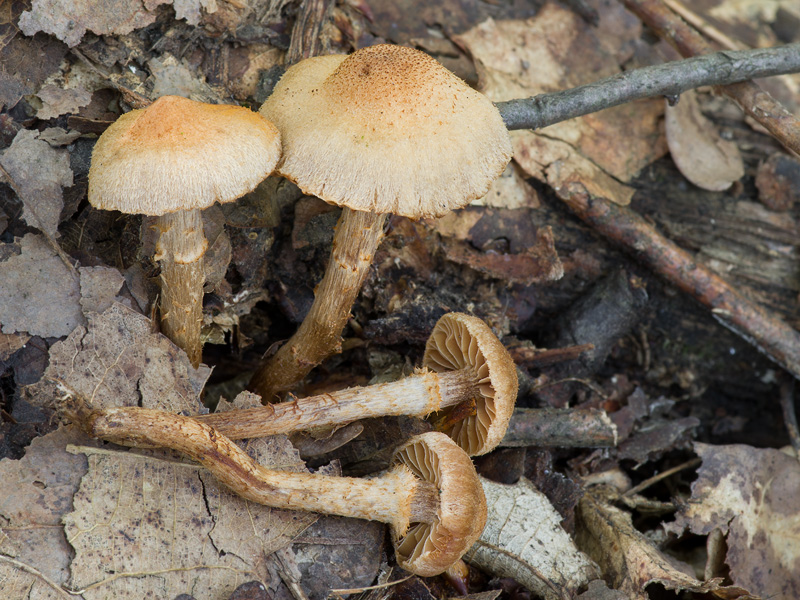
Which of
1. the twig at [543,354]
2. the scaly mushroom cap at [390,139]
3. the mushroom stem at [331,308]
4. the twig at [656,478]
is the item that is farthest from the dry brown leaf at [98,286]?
the twig at [656,478]

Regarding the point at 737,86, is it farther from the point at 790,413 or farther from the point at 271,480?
the point at 271,480

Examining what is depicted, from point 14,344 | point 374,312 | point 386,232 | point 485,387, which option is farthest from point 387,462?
point 14,344

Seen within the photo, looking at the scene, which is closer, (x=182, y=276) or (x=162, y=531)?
(x=162, y=531)

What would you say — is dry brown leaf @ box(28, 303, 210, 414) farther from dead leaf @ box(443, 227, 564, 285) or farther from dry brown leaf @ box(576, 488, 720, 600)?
dry brown leaf @ box(576, 488, 720, 600)

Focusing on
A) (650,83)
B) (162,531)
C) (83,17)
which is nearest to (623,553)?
(162,531)

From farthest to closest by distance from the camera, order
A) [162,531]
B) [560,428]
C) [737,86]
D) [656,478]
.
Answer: [737,86] < [656,478] < [560,428] < [162,531]

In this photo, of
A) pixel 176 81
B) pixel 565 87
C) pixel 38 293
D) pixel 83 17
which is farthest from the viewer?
pixel 565 87
